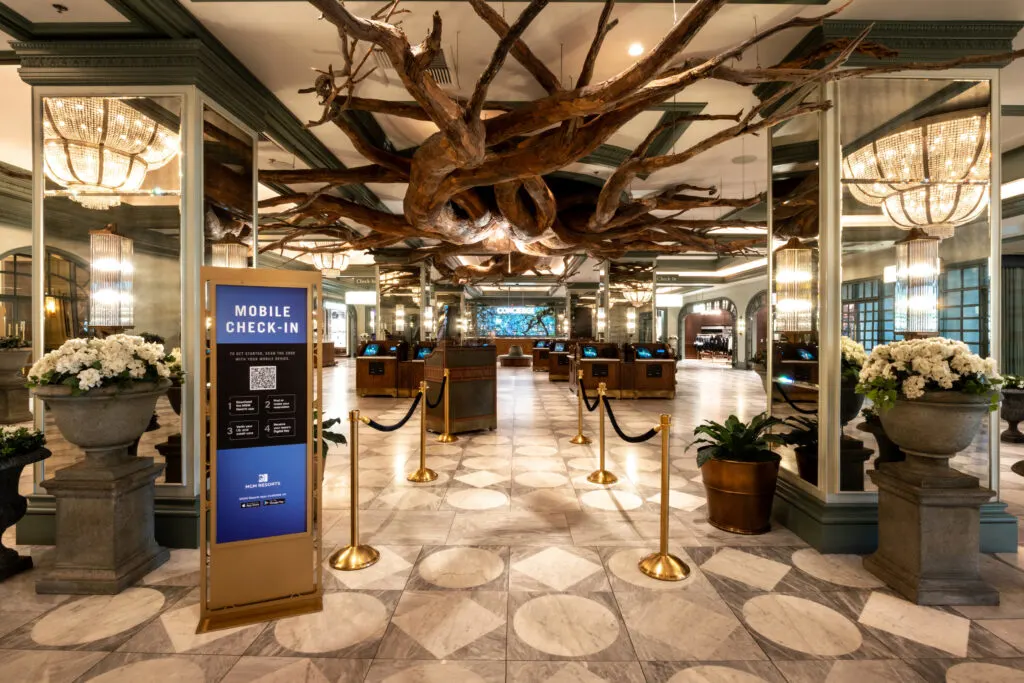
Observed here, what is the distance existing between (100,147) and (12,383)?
21.0 ft

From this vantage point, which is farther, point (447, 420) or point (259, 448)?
point (447, 420)

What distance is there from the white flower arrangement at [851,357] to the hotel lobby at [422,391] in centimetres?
1

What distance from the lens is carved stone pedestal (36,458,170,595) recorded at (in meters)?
2.47

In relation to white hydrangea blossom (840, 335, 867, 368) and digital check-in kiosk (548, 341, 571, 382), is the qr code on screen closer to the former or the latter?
white hydrangea blossom (840, 335, 867, 368)

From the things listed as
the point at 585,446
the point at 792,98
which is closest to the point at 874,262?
the point at 792,98

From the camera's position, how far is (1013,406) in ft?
18.5

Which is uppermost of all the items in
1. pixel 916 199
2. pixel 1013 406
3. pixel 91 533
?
pixel 916 199

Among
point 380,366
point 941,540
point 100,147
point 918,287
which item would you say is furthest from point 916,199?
point 380,366

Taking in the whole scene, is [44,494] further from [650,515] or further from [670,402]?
[670,402]

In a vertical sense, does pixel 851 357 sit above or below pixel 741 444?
above

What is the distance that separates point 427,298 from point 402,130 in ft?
26.1

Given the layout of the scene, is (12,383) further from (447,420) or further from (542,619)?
(542,619)

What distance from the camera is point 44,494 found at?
3068 mm

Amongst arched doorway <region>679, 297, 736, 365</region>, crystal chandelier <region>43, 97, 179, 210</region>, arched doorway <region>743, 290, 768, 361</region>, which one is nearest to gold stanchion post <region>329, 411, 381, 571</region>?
crystal chandelier <region>43, 97, 179, 210</region>
